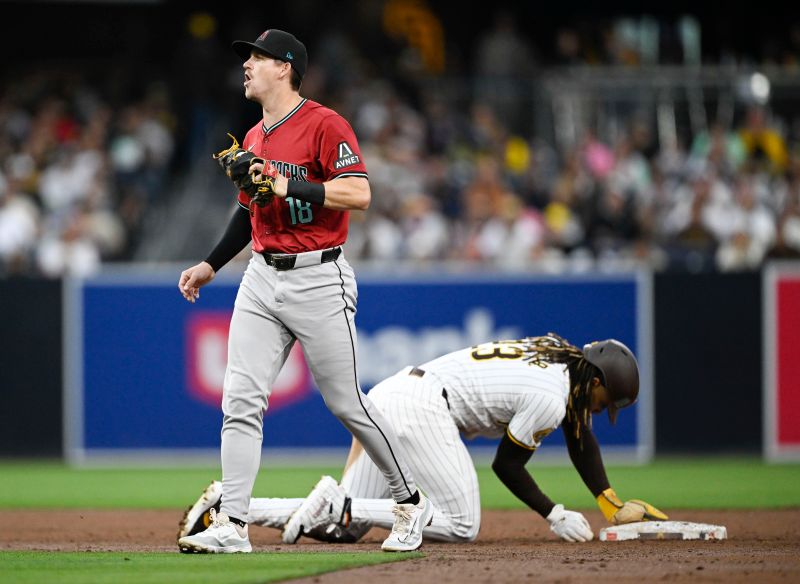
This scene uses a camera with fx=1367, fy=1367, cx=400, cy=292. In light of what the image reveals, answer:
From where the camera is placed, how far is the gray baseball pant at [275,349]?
585 centimetres

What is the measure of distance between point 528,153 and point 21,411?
6920mm

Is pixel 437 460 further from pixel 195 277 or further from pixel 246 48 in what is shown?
pixel 246 48

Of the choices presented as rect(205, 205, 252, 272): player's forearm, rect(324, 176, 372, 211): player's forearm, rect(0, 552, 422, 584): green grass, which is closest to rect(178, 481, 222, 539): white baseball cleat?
rect(0, 552, 422, 584): green grass

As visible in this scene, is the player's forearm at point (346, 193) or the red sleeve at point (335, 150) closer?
the player's forearm at point (346, 193)

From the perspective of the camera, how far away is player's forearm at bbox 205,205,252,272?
622 centimetres

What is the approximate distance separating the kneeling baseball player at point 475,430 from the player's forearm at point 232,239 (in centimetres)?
114

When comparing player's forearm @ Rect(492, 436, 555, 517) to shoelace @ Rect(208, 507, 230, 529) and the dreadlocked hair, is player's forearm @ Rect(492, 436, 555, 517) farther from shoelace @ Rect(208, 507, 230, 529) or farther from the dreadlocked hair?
shoelace @ Rect(208, 507, 230, 529)

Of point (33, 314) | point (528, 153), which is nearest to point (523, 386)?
point (33, 314)

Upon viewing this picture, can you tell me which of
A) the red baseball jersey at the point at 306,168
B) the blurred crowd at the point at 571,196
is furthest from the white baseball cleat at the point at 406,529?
the blurred crowd at the point at 571,196

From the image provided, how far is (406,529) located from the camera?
20.5ft

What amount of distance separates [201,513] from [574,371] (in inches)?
77.1

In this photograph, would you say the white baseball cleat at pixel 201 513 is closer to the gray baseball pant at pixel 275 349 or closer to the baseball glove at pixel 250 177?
the gray baseball pant at pixel 275 349

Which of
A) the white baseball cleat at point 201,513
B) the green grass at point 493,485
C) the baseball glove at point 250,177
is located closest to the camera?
the baseball glove at point 250,177

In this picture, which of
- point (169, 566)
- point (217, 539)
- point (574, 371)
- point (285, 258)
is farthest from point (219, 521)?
point (574, 371)
